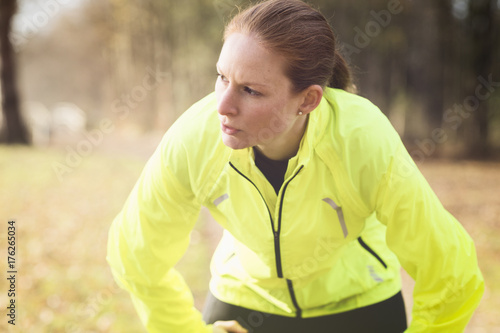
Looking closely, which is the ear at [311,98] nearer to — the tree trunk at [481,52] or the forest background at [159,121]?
the forest background at [159,121]

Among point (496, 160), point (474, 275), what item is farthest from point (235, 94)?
point (496, 160)

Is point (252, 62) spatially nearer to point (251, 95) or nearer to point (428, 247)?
point (251, 95)

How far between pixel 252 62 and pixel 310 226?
66cm

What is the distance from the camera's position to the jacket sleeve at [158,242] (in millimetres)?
1896

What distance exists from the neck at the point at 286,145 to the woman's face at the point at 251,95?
0.26 ft

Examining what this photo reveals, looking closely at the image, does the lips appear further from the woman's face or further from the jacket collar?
the jacket collar

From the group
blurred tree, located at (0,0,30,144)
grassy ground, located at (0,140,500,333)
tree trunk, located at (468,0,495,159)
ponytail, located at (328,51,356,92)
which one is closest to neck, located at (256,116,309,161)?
ponytail, located at (328,51,356,92)

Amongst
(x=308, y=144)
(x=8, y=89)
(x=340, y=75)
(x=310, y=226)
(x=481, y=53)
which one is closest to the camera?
(x=308, y=144)

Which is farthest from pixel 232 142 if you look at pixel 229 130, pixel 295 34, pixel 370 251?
pixel 370 251

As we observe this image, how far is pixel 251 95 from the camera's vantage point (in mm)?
1719

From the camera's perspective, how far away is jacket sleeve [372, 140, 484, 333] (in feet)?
5.53

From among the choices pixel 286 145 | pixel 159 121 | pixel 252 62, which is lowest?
pixel 159 121

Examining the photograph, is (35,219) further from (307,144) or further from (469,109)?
(469,109)

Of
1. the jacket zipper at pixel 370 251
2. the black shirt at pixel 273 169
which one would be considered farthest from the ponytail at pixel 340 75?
the jacket zipper at pixel 370 251
